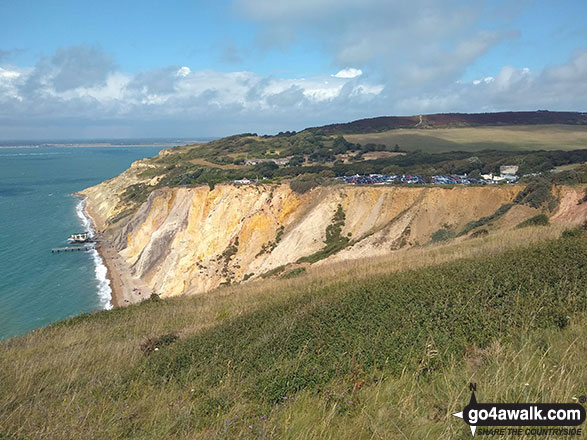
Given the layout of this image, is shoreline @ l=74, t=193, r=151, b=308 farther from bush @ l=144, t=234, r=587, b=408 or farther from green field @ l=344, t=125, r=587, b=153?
green field @ l=344, t=125, r=587, b=153

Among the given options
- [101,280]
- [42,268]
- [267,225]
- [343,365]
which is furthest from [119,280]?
[343,365]

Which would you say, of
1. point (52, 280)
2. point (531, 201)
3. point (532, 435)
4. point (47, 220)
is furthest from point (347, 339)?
point (47, 220)

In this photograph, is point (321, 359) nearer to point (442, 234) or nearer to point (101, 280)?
point (442, 234)

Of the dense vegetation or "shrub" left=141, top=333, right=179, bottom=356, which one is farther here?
the dense vegetation


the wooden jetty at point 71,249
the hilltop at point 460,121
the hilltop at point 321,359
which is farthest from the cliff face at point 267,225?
the hilltop at point 460,121

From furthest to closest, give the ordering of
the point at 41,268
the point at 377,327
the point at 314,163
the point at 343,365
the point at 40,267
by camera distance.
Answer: the point at 314,163
the point at 40,267
the point at 41,268
the point at 377,327
the point at 343,365

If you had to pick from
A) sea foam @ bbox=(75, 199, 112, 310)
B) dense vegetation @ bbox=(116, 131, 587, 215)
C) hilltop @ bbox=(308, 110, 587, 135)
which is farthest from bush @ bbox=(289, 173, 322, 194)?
hilltop @ bbox=(308, 110, 587, 135)
